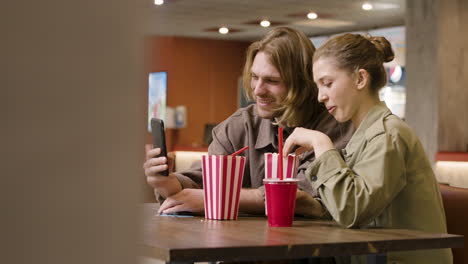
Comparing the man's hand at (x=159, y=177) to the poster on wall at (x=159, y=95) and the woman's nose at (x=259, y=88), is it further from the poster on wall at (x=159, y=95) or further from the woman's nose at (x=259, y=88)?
the poster on wall at (x=159, y=95)

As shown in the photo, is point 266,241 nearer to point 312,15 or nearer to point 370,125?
point 370,125

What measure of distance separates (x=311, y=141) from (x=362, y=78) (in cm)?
23

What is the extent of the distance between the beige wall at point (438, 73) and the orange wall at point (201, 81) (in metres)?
4.95

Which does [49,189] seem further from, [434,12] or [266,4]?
[266,4]

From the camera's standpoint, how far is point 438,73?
7309 millimetres

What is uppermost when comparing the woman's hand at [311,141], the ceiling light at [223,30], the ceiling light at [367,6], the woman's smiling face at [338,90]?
the ceiling light at [223,30]

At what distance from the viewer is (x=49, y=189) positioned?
322mm

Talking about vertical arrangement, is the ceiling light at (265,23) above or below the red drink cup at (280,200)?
above

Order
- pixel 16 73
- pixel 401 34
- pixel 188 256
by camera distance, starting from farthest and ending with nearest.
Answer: pixel 401 34
pixel 188 256
pixel 16 73

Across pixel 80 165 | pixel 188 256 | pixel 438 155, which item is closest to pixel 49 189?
pixel 80 165

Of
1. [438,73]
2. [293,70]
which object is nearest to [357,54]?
[293,70]

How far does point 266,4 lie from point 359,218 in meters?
7.22

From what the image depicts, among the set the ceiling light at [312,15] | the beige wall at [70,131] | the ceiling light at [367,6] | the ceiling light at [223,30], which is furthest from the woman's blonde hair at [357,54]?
the ceiling light at [223,30]

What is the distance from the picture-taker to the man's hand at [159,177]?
1.92 meters
